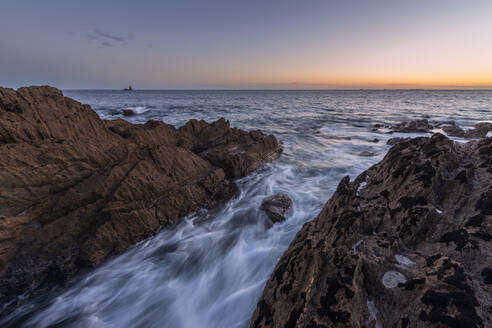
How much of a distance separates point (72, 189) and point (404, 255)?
6.42 m

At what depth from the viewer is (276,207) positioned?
21.6ft

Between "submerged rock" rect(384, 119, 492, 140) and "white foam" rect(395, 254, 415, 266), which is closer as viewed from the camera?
"white foam" rect(395, 254, 415, 266)

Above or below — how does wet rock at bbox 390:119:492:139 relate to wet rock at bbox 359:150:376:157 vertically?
above

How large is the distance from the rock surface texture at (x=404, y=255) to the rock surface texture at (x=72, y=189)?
13.1ft

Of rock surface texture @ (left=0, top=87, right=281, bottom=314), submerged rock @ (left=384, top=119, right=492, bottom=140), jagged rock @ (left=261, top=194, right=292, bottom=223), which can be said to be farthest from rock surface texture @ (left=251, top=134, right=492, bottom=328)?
submerged rock @ (left=384, top=119, right=492, bottom=140)

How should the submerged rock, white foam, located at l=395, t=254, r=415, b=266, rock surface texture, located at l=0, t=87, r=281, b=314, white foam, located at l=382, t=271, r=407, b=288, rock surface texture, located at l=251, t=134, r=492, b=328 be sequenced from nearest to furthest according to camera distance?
rock surface texture, located at l=251, t=134, r=492, b=328
white foam, located at l=382, t=271, r=407, b=288
white foam, located at l=395, t=254, r=415, b=266
rock surface texture, located at l=0, t=87, r=281, b=314
the submerged rock

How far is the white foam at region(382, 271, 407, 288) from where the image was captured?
192cm

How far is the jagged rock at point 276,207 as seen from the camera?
6.33 m

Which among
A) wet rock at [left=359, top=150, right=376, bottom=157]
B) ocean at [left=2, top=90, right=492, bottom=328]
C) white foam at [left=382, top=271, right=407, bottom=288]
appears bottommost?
ocean at [left=2, top=90, right=492, bottom=328]

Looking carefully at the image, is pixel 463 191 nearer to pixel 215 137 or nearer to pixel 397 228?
pixel 397 228

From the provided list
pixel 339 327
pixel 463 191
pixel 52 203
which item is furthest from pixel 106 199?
pixel 463 191

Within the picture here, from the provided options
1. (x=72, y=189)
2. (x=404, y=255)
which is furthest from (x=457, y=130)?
(x=72, y=189)

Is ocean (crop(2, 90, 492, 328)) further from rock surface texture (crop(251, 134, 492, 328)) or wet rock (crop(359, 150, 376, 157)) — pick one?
wet rock (crop(359, 150, 376, 157))

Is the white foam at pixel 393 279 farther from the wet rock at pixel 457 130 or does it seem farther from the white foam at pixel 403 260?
the wet rock at pixel 457 130
